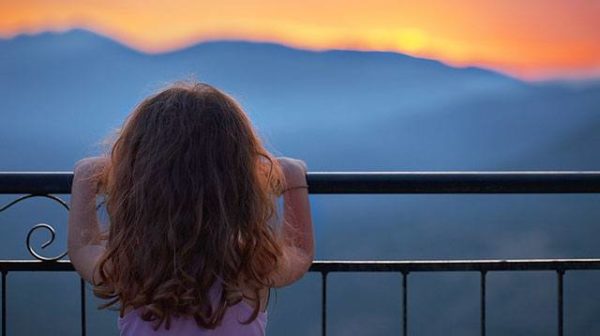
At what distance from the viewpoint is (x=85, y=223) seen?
4.27 ft

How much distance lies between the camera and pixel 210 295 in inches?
47.8

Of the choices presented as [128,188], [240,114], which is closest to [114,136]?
[128,188]

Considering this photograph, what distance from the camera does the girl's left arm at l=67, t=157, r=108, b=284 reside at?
4.26ft

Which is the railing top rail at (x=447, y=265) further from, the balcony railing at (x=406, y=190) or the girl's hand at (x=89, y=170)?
the girl's hand at (x=89, y=170)

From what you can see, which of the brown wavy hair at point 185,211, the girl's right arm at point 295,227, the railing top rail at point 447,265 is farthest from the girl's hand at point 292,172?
the railing top rail at point 447,265

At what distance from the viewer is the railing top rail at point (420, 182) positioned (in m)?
1.62

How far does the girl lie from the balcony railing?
0.39 metres

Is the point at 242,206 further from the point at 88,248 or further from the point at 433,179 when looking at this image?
the point at 433,179

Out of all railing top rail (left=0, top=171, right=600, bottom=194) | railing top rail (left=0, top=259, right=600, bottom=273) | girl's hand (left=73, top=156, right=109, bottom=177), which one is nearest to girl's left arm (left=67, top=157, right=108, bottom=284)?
girl's hand (left=73, top=156, right=109, bottom=177)

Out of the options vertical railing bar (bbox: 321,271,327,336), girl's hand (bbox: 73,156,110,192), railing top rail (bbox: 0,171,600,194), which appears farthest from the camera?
vertical railing bar (bbox: 321,271,327,336)

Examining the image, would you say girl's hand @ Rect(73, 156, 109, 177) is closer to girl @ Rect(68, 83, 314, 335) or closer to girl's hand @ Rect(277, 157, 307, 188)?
girl @ Rect(68, 83, 314, 335)

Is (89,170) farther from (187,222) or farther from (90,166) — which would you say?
(187,222)

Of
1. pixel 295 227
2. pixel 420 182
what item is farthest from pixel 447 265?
pixel 295 227

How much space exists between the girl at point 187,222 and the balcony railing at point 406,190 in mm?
386
